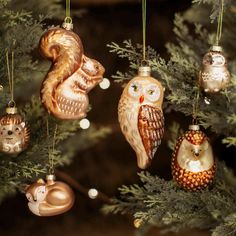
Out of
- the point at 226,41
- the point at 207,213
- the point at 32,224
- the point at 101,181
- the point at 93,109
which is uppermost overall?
the point at 226,41

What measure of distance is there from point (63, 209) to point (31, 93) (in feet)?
1.66

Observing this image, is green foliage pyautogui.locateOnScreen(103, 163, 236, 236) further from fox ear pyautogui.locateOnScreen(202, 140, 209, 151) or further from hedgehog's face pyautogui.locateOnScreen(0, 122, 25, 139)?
hedgehog's face pyautogui.locateOnScreen(0, 122, 25, 139)

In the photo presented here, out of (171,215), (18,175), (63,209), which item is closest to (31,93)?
(18,175)

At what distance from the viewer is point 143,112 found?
3.26ft

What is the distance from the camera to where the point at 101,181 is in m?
1.70

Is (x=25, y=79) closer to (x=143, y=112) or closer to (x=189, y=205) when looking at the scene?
(x=143, y=112)

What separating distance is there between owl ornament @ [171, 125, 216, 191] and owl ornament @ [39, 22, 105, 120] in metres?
0.23

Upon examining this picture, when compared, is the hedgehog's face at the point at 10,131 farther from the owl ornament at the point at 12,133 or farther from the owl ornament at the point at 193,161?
the owl ornament at the point at 193,161

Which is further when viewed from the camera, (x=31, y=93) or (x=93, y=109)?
(x=93, y=109)

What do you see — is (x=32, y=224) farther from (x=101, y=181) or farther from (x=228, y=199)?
(x=228, y=199)

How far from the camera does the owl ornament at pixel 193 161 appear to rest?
1035mm

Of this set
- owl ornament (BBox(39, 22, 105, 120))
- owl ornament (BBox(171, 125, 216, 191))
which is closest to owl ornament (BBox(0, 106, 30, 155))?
owl ornament (BBox(39, 22, 105, 120))

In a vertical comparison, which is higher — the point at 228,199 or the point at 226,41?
the point at 226,41

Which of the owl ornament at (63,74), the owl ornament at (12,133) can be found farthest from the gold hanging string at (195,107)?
the owl ornament at (12,133)
